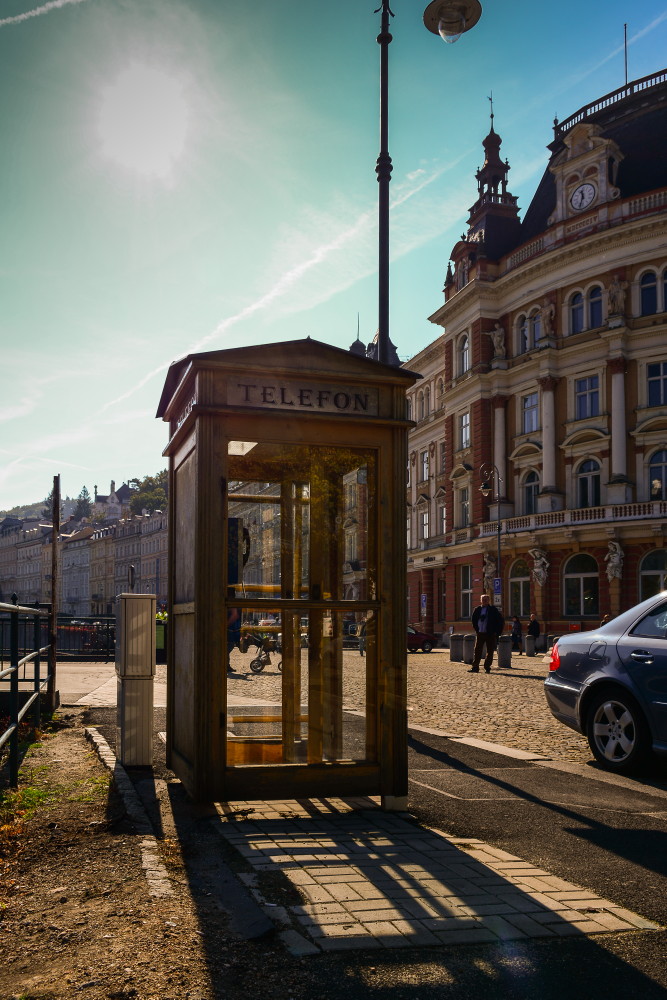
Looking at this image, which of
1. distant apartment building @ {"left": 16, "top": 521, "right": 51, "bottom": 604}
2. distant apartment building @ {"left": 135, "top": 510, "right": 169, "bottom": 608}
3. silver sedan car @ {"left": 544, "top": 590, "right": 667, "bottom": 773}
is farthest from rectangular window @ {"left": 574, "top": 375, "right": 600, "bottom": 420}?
distant apartment building @ {"left": 16, "top": 521, "right": 51, "bottom": 604}

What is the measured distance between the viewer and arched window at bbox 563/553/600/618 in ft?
148

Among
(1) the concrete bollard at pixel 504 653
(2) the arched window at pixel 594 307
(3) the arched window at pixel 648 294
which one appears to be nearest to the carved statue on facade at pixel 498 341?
(2) the arched window at pixel 594 307

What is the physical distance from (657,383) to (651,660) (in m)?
37.6

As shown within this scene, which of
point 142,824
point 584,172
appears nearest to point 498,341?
point 584,172

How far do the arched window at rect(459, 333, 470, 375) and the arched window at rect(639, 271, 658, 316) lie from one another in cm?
1232

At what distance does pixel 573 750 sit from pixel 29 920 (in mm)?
7232

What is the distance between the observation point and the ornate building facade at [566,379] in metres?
43.7

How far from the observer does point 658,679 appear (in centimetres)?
835

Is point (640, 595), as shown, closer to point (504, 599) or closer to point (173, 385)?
point (504, 599)

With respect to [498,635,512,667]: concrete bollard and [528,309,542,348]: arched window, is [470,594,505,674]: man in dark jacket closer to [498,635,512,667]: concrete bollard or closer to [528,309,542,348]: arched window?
[498,635,512,667]: concrete bollard

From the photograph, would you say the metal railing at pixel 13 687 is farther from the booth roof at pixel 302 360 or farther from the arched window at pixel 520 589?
the arched window at pixel 520 589

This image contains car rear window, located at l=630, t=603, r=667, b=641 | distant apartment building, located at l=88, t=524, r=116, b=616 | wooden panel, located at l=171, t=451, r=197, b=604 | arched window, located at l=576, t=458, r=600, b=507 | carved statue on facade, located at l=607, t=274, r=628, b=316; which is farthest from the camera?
distant apartment building, located at l=88, t=524, r=116, b=616

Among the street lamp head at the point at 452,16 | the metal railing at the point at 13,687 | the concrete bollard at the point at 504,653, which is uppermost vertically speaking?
the street lamp head at the point at 452,16

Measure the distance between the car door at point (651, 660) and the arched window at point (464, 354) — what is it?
47.3 m
